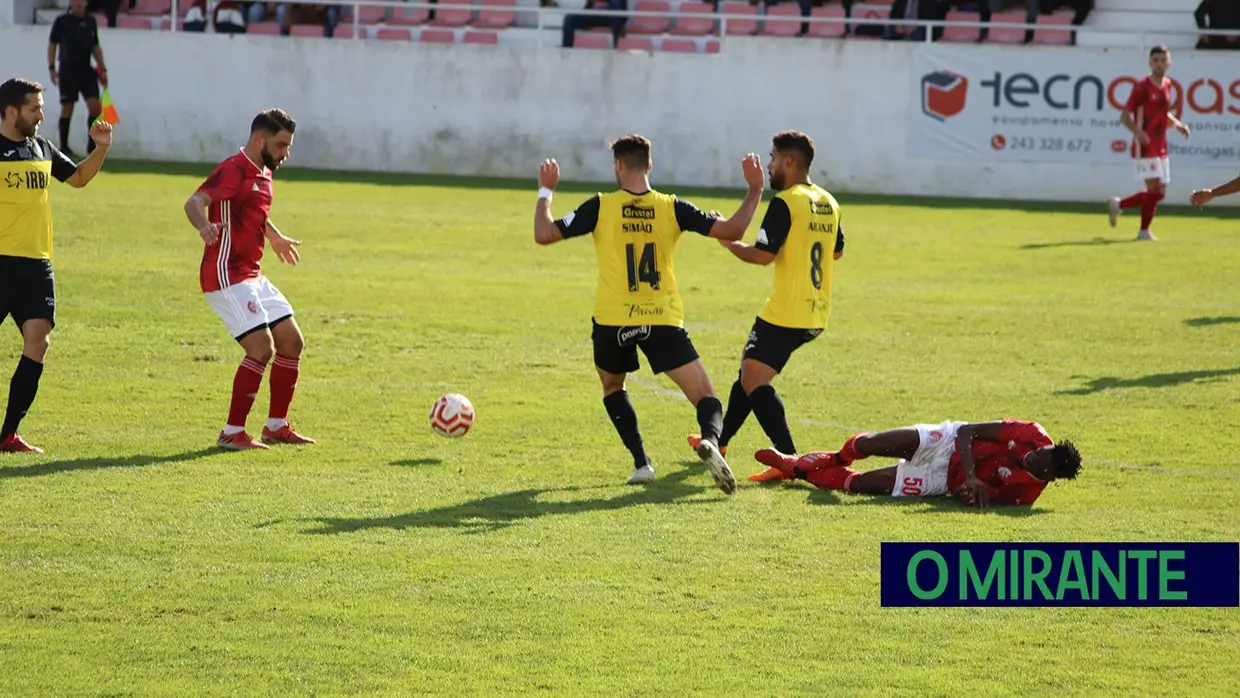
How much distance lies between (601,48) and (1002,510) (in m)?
23.5

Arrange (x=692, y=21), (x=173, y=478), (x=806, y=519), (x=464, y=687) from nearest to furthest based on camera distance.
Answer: (x=464, y=687) < (x=806, y=519) < (x=173, y=478) < (x=692, y=21)

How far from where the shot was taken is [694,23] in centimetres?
3228

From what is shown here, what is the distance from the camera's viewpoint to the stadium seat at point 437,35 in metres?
32.7

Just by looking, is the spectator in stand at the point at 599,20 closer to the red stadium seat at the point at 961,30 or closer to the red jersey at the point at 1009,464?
the red stadium seat at the point at 961,30

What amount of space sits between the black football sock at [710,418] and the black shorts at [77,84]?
70.9ft

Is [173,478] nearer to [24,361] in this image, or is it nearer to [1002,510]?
[24,361]

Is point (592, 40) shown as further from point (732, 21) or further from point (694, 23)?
point (732, 21)

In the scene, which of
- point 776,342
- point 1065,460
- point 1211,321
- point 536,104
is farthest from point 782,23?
point 1065,460

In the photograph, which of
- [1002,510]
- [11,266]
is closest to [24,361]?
[11,266]

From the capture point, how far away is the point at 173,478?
9.13m

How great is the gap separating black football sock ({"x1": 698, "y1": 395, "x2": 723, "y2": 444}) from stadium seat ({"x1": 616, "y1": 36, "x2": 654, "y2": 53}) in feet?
76.8

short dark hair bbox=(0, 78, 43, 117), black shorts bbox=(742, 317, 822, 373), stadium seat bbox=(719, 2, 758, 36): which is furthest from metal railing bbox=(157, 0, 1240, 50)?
black shorts bbox=(742, 317, 822, 373)

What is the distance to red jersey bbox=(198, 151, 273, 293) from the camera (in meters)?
9.95

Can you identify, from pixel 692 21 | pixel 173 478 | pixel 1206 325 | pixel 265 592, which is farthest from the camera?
pixel 692 21
